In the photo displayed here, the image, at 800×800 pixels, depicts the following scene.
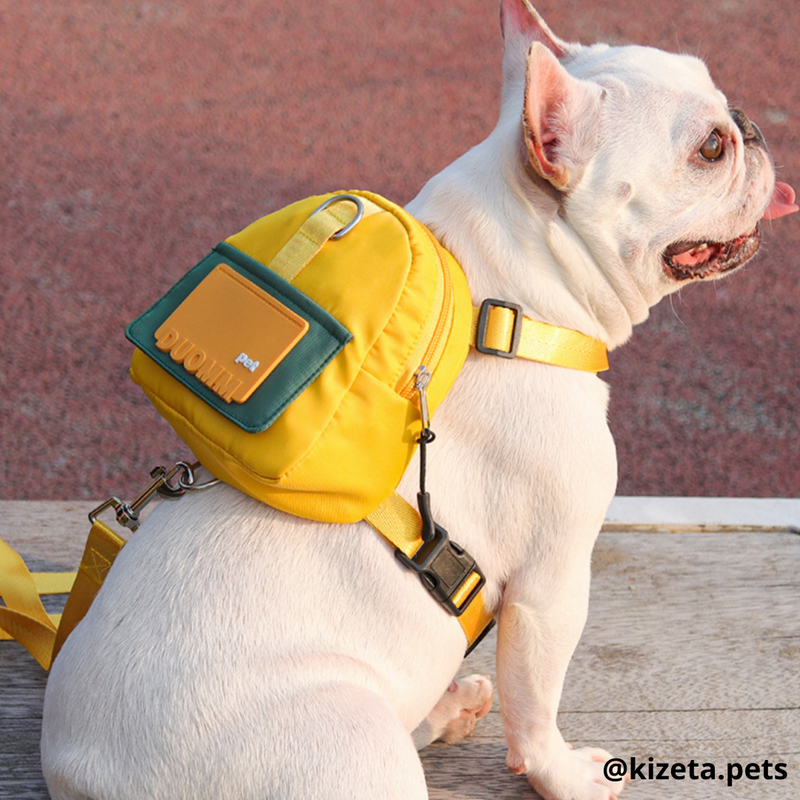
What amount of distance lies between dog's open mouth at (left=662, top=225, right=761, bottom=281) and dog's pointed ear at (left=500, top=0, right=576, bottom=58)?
0.52 metres

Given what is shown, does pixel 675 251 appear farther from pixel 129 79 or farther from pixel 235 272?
pixel 129 79

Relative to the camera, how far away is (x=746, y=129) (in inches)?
69.1

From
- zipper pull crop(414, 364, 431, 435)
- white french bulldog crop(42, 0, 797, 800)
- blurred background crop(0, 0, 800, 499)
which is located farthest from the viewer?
blurred background crop(0, 0, 800, 499)

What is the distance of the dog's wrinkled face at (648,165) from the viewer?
5.00 feet

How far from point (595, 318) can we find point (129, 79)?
4.75 metres

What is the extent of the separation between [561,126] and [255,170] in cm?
368

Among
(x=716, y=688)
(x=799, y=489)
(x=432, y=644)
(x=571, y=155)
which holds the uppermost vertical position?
(x=571, y=155)

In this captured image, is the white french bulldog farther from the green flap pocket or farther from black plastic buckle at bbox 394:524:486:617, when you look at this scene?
the green flap pocket

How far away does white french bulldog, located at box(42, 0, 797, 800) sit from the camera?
4.17 ft

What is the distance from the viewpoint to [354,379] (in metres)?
1.35

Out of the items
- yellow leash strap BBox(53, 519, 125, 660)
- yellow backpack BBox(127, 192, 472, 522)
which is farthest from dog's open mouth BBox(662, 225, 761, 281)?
yellow leash strap BBox(53, 519, 125, 660)

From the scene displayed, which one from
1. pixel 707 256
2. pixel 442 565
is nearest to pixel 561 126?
pixel 707 256

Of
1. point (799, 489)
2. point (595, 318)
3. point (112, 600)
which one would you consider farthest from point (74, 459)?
point (799, 489)

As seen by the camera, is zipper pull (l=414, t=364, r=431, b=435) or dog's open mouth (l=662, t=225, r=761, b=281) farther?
dog's open mouth (l=662, t=225, r=761, b=281)
